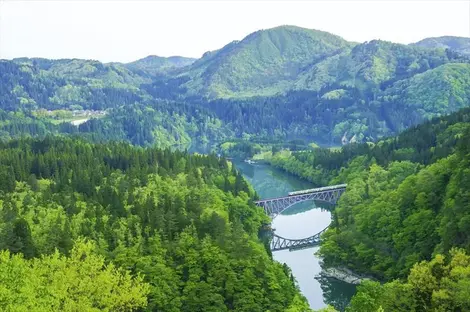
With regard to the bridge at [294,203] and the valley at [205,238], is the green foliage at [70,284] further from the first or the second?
the bridge at [294,203]

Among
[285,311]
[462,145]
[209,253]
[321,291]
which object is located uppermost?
[462,145]

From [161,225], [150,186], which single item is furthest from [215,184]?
[161,225]

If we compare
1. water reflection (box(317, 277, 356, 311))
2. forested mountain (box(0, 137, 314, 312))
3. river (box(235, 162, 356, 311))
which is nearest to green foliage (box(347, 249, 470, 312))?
forested mountain (box(0, 137, 314, 312))

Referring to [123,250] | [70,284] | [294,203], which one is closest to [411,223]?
[123,250]

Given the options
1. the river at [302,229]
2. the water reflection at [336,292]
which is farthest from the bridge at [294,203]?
the water reflection at [336,292]

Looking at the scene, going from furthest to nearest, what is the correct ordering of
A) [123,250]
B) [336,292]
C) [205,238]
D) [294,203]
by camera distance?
[294,203] < [336,292] < [205,238] < [123,250]

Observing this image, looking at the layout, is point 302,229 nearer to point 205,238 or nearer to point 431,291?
point 205,238

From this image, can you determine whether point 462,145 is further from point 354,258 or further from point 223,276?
point 223,276
